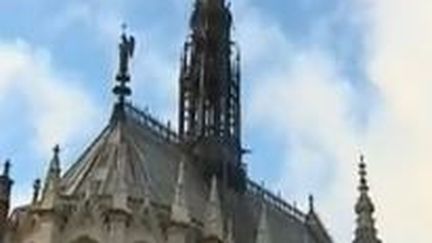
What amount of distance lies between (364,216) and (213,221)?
1140 cm

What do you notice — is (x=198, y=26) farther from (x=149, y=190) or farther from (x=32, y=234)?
(x=32, y=234)

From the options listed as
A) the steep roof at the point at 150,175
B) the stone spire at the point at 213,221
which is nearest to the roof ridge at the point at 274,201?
the steep roof at the point at 150,175

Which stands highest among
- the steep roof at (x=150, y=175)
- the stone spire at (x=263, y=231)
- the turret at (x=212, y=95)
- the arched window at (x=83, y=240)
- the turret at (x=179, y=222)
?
the turret at (x=212, y=95)

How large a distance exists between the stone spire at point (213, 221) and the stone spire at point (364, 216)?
32.4 ft

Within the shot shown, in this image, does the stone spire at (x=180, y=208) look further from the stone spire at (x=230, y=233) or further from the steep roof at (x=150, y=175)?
the stone spire at (x=230, y=233)

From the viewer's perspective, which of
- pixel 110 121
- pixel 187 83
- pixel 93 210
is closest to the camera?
pixel 93 210

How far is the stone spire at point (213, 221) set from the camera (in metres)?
50.2

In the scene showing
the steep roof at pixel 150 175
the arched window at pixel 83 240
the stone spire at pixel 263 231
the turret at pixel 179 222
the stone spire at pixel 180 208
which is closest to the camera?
the arched window at pixel 83 240

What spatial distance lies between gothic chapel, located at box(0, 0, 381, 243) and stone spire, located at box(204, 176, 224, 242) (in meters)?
0.03

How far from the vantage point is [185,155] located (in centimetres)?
5662

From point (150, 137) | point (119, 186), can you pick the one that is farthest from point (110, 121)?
point (119, 186)

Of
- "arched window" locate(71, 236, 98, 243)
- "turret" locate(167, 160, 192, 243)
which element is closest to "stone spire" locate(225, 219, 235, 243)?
"turret" locate(167, 160, 192, 243)

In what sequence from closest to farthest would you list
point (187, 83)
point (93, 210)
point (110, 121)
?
point (93, 210) < point (110, 121) < point (187, 83)

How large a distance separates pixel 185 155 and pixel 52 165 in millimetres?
8055
